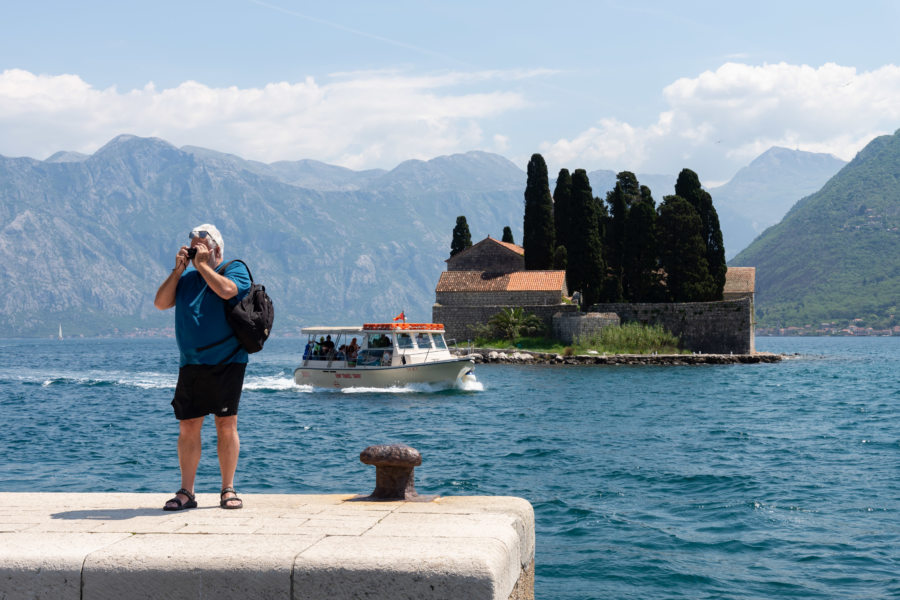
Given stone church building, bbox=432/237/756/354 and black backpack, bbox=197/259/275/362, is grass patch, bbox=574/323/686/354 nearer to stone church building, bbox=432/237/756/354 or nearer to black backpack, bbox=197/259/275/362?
stone church building, bbox=432/237/756/354

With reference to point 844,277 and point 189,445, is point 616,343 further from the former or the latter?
point 844,277

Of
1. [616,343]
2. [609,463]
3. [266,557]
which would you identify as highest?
[266,557]

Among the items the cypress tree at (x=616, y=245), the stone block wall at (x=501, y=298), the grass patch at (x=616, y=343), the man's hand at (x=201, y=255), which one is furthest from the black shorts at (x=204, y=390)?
the cypress tree at (x=616, y=245)

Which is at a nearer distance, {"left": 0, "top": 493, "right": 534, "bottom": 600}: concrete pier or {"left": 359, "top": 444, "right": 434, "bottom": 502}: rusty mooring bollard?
{"left": 0, "top": 493, "right": 534, "bottom": 600}: concrete pier

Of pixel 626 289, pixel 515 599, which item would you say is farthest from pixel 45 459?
pixel 626 289

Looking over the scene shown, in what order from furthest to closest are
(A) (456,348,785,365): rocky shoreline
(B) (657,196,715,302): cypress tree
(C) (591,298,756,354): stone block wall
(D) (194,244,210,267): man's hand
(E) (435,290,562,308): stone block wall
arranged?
(E) (435,290,562,308): stone block wall → (B) (657,196,715,302): cypress tree → (C) (591,298,756,354): stone block wall → (A) (456,348,785,365): rocky shoreline → (D) (194,244,210,267): man's hand

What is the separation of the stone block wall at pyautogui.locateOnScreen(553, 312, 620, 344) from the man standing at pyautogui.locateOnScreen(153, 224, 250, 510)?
4870cm

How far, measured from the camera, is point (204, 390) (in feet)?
20.2

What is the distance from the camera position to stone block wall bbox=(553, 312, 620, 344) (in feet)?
178

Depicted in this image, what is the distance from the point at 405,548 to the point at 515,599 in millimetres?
1114

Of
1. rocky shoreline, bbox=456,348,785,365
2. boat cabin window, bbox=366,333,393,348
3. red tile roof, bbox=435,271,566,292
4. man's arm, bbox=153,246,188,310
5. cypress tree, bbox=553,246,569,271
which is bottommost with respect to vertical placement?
rocky shoreline, bbox=456,348,785,365

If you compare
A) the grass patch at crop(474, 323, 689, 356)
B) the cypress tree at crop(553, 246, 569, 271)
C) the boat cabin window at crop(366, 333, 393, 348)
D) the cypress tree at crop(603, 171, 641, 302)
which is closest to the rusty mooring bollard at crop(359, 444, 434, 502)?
the boat cabin window at crop(366, 333, 393, 348)

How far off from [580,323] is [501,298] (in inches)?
253

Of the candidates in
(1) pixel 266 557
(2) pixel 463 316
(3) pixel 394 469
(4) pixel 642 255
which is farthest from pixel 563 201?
(1) pixel 266 557
